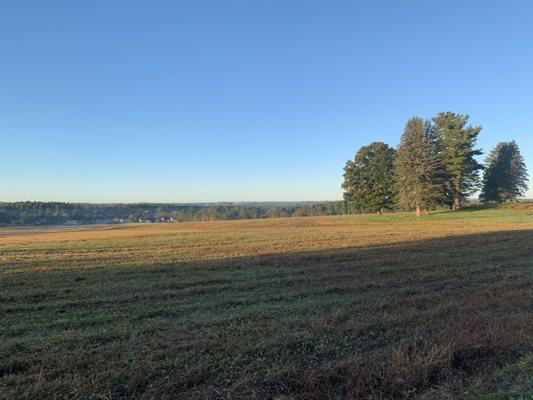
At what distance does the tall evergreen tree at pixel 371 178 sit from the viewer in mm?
59656

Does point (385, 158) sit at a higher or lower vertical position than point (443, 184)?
higher

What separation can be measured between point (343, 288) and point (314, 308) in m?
2.13

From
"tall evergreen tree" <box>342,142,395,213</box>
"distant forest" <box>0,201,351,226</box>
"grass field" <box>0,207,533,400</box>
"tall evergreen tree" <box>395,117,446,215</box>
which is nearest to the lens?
"grass field" <box>0,207,533,400</box>

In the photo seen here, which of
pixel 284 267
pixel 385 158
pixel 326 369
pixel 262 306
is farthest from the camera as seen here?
pixel 385 158

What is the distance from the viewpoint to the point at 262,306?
25.5ft

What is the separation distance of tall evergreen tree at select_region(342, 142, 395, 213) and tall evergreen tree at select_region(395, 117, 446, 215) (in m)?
7.99

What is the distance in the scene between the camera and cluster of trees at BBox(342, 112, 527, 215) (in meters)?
48.6

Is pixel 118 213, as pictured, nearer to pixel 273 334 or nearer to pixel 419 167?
pixel 419 167

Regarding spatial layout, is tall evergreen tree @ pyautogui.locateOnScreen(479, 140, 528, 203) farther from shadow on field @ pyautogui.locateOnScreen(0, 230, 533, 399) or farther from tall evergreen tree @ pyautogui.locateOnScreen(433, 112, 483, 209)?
shadow on field @ pyautogui.locateOnScreen(0, 230, 533, 399)

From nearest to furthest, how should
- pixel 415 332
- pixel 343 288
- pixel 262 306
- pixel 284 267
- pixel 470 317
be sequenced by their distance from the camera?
1. pixel 415 332
2. pixel 470 317
3. pixel 262 306
4. pixel 343 288
5. pixel 284 267

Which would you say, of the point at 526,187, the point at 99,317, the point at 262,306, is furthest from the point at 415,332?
the point at 526,187

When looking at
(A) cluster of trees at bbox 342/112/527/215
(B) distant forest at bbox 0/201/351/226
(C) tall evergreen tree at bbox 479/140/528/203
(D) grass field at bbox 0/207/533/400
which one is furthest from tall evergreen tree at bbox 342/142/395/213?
(D) grass field at bbox 0/207/533/400

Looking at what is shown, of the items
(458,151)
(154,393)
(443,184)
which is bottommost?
(154,393)

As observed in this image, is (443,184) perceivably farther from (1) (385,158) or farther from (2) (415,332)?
(2) (415,332)
